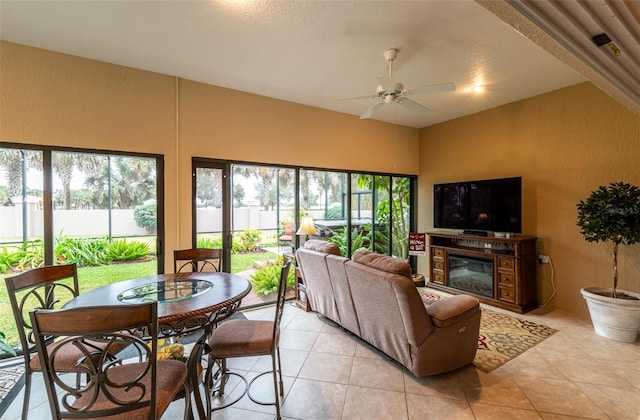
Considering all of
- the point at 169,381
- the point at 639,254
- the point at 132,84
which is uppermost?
the point at 132,84

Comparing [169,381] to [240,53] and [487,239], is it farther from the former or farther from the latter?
[487,239]

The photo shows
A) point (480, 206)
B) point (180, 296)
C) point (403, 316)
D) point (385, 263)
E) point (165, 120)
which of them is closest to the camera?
point (180, 296)

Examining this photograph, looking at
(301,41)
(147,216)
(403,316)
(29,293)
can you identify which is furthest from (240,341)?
(301,41)

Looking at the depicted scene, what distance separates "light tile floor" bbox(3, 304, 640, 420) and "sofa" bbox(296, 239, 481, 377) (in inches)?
6.8

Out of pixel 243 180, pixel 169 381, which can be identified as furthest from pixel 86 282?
pixel 169 381

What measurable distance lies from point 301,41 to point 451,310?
109 inches

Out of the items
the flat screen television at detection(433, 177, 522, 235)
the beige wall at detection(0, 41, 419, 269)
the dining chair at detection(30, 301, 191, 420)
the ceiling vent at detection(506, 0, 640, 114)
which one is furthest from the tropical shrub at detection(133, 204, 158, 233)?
the flat screen television at detection(433, 177, 522, 235)

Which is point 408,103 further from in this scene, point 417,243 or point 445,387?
point 445,387

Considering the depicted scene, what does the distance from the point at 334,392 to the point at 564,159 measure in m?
4.20

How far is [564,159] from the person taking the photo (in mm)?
3836

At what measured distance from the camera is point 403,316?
221 centimetres

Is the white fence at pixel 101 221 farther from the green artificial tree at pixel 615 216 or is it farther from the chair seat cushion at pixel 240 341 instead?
the green artificial tree at pixel 615 216

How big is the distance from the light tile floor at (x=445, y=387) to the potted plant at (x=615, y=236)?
0.19 metres

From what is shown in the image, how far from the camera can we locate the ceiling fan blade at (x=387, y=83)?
261 cm
